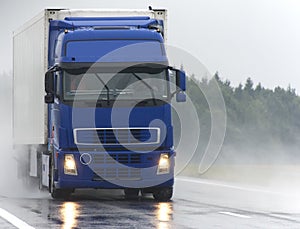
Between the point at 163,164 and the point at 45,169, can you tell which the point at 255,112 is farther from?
the point at 163,164

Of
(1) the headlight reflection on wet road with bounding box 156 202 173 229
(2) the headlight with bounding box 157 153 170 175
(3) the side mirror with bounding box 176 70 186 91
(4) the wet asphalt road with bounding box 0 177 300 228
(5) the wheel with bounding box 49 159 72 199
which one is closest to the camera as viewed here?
(1) the headlight reflection on wet road with bounding box 156 202 173 229

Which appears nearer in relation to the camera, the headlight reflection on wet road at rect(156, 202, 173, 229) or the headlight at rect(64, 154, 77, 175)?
the headlight reflection on wet road at rect(156, 202, 173, 229)

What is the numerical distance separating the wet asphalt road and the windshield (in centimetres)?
197

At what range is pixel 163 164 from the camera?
1916 cm

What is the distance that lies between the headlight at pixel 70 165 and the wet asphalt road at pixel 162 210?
0.58 m

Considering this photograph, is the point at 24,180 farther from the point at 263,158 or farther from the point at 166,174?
the point at 263,158

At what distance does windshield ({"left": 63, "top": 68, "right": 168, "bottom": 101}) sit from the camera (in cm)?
1900

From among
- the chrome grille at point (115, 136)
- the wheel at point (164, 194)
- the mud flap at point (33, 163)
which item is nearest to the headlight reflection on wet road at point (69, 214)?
the chrome grille at point (115, 136)

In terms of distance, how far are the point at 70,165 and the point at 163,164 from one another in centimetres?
172

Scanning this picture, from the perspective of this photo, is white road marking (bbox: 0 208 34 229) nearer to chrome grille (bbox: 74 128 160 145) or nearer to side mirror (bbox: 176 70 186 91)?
chrome grille (bbox: 74 128 160 145)

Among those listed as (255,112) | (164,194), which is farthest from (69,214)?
(255,112)

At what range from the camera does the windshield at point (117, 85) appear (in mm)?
19000

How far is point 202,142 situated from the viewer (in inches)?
1752

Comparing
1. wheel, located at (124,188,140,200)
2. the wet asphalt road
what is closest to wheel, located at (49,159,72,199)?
the wet asphalt road
